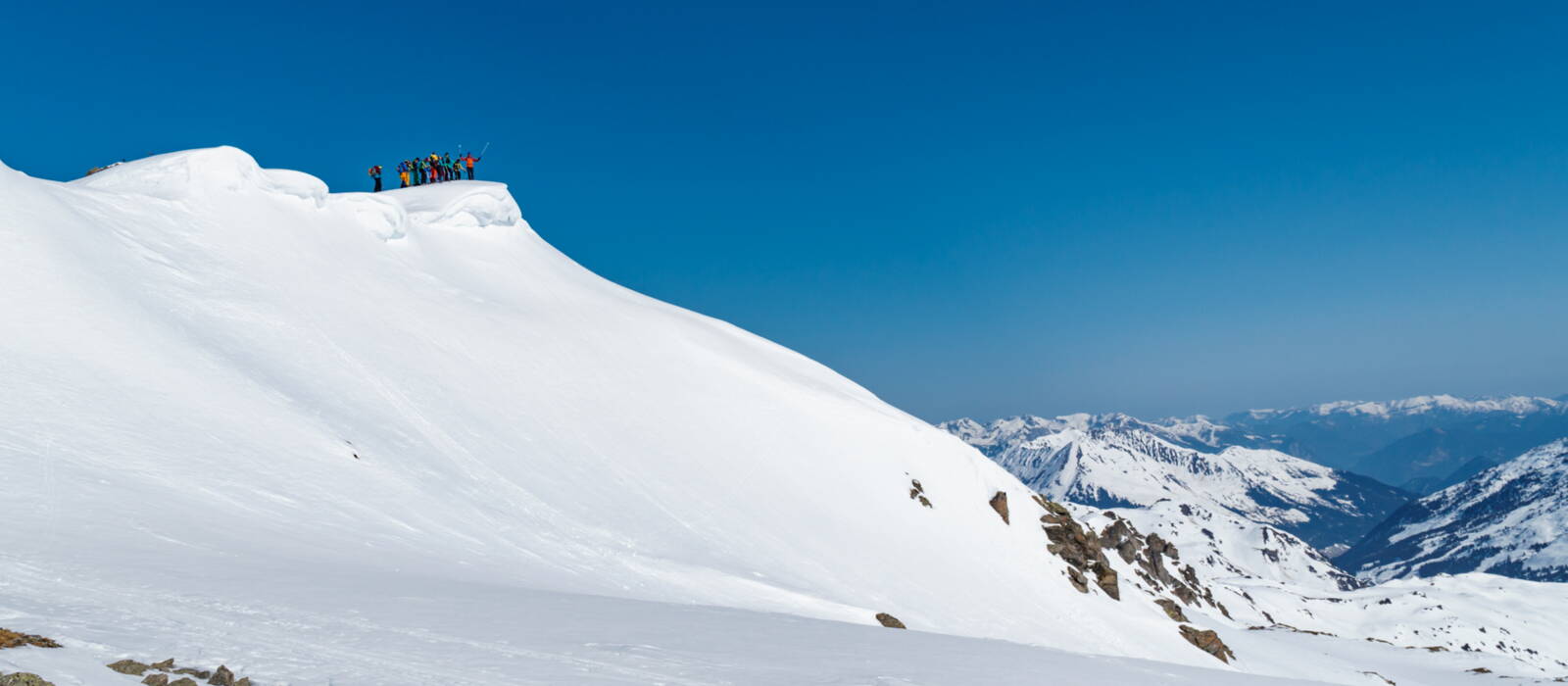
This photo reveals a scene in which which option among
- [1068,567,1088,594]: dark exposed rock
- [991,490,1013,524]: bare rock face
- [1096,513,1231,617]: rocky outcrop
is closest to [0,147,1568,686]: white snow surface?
[991,490,1013,524]: bare rock face

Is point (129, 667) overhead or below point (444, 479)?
below

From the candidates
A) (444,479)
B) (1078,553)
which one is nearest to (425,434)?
(444,479)

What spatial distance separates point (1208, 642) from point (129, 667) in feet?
180

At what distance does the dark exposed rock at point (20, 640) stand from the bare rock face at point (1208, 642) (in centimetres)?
5384

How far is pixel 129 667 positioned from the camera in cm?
789

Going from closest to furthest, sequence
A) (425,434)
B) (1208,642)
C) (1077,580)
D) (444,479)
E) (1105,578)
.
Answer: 1. (444,479)
2. (425,434)
3. (1077,580)
4. (1208,642)
5. (1105,578)

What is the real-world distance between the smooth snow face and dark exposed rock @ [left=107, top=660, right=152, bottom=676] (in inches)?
114

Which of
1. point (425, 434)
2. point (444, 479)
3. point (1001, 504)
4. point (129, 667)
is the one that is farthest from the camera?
point (1001, 504)

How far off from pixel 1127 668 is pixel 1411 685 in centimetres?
5877

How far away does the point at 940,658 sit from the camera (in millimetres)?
14539

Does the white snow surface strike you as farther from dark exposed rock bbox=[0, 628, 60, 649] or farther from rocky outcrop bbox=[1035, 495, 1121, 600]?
rocky outcrop bbox=[1035, 495, 1121, 600]

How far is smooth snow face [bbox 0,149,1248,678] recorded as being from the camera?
15.9 meters

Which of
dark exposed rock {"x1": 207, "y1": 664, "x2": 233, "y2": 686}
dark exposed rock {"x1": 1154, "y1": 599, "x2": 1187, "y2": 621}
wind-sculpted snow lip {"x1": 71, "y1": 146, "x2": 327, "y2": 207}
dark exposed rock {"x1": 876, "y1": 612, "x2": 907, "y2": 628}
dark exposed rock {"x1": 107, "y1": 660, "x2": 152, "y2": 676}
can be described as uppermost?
wind-sculpted snow lip {"x1": 71, "y1": 146, "x2": 327, "y2": 207}

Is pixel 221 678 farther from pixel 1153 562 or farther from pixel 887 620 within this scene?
pixel 1153 562
